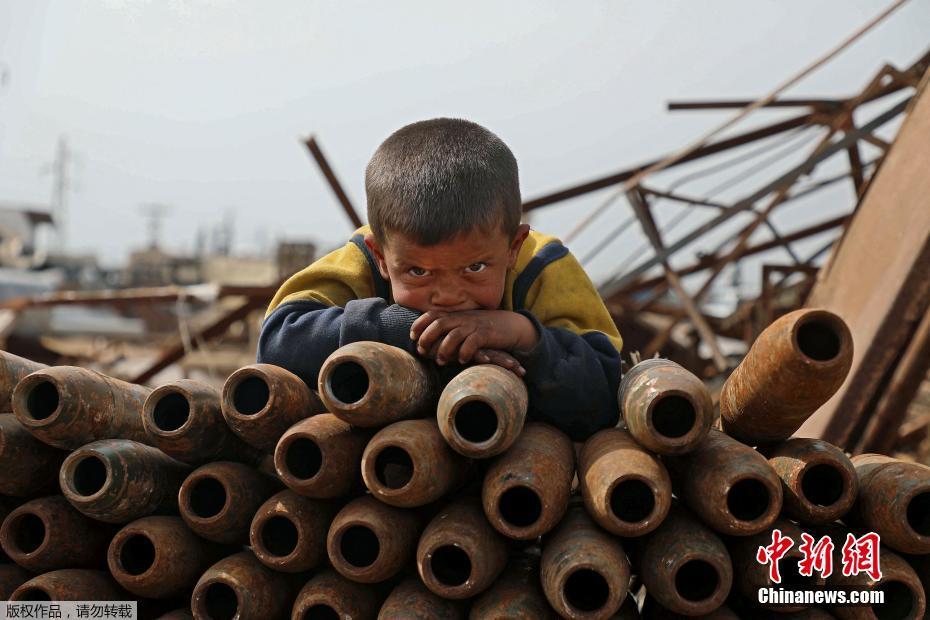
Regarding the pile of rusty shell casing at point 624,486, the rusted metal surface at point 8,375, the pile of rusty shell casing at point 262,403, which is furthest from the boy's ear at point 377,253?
the rusted metal surface at point 8,375

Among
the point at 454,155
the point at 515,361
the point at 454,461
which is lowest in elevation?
the point at 454,461

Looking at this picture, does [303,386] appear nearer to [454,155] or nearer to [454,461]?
[454,461]

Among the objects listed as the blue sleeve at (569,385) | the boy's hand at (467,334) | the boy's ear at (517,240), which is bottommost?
the blue sleeve at (569,385)

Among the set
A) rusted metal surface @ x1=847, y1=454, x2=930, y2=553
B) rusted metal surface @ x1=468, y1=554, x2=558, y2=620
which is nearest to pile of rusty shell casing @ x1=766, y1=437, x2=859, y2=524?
rusted metal surface @ x1=847, y1=454, x2=930, y2=553

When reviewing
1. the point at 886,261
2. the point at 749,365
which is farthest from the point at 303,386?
the point at 886,261

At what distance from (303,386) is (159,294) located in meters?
6.21

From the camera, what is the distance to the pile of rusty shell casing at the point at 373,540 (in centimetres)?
160

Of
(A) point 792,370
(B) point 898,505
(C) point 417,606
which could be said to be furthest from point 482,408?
(B) point 898,505

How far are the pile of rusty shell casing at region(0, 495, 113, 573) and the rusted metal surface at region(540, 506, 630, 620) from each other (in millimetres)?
1111

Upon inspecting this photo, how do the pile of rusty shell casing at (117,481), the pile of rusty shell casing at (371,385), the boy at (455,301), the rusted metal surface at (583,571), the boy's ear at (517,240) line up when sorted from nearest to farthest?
the rusted metal surface at (583,571) → the pile of rusty shell casing at (371,385) → the pile of rusty shell casing at (117,481) → the boy at (455,301) → the boy's ear at (517,240)

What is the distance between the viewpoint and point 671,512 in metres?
1.68

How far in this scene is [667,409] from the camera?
5.65 ft

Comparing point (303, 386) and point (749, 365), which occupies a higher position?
point (749, 365)

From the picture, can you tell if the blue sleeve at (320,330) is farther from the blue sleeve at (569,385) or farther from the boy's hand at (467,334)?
the blue sleeve at (569,385)
